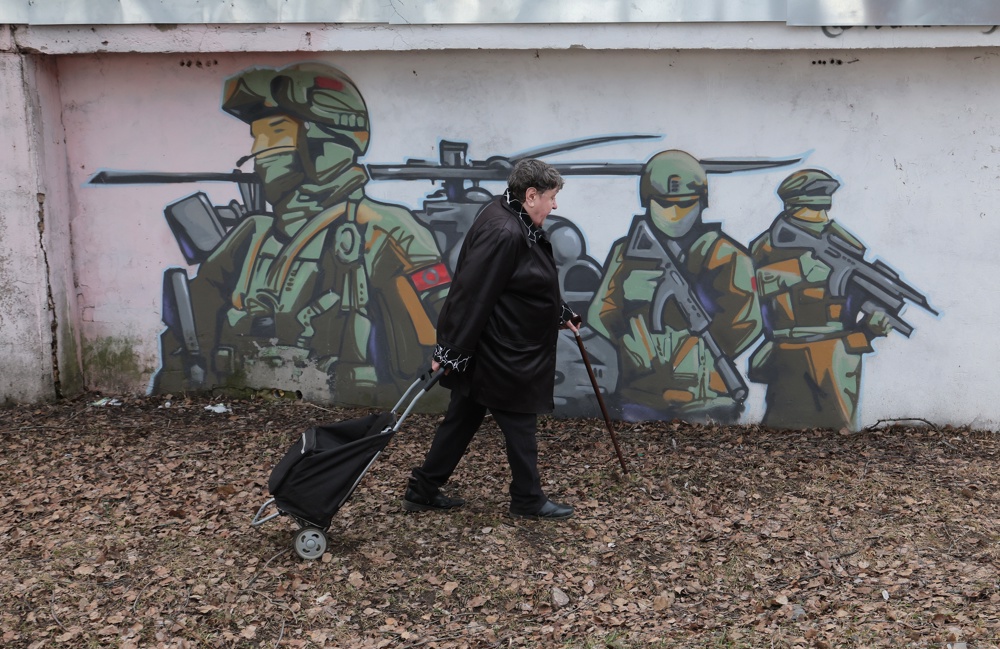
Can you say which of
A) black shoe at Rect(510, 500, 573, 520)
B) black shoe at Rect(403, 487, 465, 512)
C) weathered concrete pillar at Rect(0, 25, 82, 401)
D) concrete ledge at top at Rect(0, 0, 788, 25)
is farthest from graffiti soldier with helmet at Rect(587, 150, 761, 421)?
weathered concrete pillar at Rect(0, 25, 82, 401)

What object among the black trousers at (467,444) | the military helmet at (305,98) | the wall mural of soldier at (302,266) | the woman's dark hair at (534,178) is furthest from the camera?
the wall mural of soldier at (302,266)

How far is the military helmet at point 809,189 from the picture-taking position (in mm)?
6676

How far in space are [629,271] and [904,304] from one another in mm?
2039

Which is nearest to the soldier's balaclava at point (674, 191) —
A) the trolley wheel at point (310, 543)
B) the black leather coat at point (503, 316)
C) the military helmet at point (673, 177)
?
the military helmet at point (673, 177)

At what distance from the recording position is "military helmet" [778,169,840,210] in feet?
21.9

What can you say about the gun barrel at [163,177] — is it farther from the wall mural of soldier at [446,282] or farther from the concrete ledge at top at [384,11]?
the concrete ledge at top at [384,11]

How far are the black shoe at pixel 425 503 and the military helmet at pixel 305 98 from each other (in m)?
2.91

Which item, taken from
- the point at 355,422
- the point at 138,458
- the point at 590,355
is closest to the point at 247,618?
the point at 355,422

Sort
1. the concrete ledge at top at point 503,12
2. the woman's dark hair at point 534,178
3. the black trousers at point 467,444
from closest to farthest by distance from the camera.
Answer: the woman's dark hair at point 534,178 < the black trousers at point 467,444 < the concrete ledge at top at point 503,12

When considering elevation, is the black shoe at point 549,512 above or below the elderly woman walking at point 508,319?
below

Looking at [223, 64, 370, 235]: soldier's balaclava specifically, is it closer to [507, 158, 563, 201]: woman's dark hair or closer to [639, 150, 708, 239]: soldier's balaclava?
[639, 150, 708, 239]: soldier's balaclava

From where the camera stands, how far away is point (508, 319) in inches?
197

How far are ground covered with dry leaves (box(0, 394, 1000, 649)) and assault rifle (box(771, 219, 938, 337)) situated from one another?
3.03 ft

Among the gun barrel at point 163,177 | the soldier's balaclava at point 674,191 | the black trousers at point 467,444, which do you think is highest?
the gun barrel at point 163,177
